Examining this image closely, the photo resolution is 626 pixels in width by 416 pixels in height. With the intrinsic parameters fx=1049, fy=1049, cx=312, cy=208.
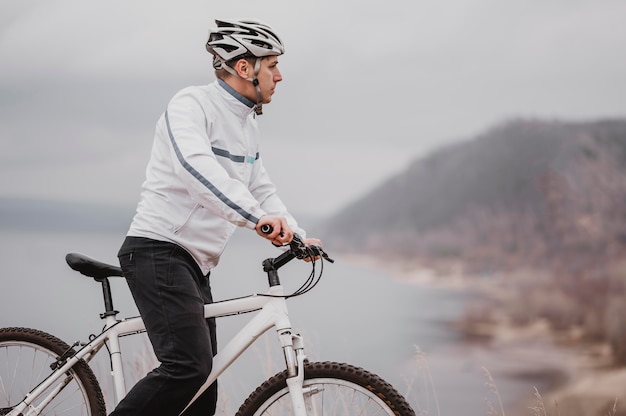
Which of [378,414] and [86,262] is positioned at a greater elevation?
[86,262]

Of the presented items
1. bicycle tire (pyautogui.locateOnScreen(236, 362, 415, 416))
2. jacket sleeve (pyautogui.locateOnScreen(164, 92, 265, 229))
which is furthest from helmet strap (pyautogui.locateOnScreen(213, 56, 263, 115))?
bicycle tire (pyautogui.locateOnScreen(236, 362, 415, 416))

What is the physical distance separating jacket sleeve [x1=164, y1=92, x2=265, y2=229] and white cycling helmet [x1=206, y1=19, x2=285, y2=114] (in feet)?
0.73

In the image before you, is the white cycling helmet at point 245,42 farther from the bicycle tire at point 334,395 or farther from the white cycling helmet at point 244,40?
the bicycle tire at point 334,395

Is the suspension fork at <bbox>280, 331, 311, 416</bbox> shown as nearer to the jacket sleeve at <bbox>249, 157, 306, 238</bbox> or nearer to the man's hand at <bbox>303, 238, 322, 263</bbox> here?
the man's hand at <bbox>303, 238, 322, 263</bbox>

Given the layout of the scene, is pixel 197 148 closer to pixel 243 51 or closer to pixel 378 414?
pixel 243 51

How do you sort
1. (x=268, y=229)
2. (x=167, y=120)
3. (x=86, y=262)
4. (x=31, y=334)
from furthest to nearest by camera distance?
(x=31, y=334) < (x=86, y=262) < (x=167, y=120) < (x=268, y=229)

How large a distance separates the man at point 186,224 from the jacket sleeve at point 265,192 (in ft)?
0.72

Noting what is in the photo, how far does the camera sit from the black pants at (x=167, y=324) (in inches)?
127

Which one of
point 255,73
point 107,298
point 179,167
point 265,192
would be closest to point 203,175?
point 179,167

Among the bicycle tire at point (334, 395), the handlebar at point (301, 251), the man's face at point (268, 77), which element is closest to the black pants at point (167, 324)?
the bicycle tire at point (334, 395)

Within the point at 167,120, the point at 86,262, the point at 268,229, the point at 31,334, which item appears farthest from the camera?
the point at 31,334

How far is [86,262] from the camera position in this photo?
137 inches

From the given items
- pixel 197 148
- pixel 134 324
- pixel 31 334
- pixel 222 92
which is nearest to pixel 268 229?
pixel 197 148

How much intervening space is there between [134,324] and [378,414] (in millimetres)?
881
